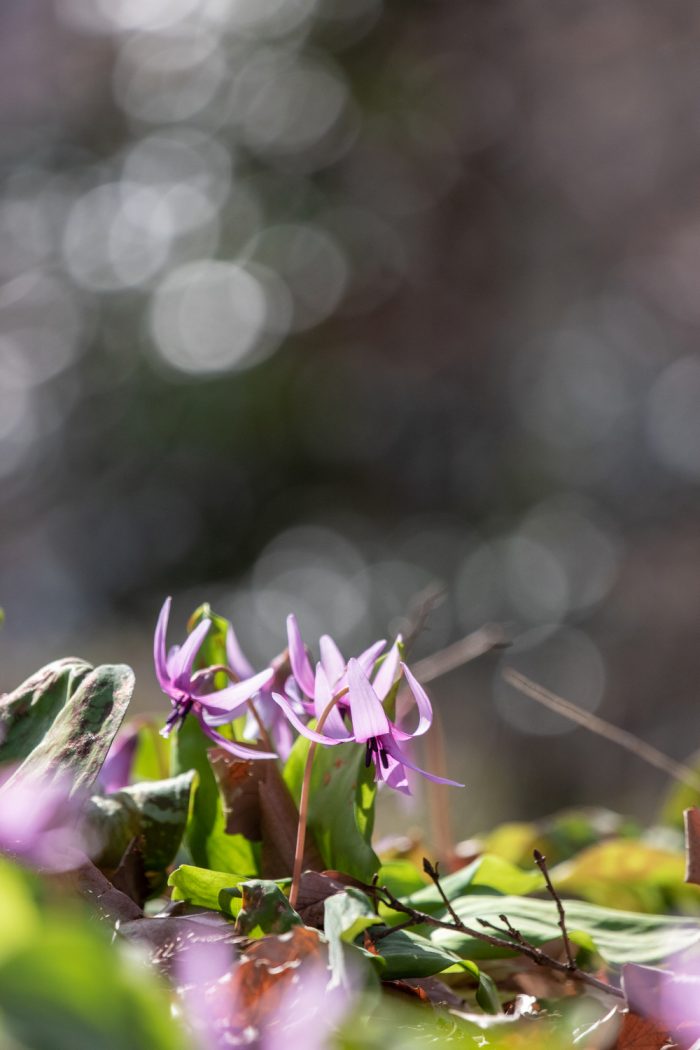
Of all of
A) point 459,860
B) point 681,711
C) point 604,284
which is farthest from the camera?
point 604,284

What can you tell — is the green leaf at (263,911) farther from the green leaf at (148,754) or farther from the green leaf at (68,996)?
the green leaf at (148,754)

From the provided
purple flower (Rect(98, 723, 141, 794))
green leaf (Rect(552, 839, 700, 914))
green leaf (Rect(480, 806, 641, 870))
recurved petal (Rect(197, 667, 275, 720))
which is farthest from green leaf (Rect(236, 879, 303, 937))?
green leaf (Rect(480, 806, 641, 870))

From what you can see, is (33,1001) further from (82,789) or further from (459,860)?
(459,860)

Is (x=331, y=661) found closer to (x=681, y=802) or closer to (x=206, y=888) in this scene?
(x=206, y=888)

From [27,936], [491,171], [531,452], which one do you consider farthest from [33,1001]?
[491,171]

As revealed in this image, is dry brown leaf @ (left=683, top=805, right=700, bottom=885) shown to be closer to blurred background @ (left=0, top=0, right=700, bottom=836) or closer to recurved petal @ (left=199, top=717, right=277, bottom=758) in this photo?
recurved petal @ (left=199, top=717, right=277, bottom=758)

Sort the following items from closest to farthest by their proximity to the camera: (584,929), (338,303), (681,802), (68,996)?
(68,996) → (584,929) → (681,802) → (338,303)

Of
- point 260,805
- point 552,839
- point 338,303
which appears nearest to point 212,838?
point 260,805

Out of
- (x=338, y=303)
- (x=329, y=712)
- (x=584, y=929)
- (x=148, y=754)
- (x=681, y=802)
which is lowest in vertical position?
(x=338, y=303)
